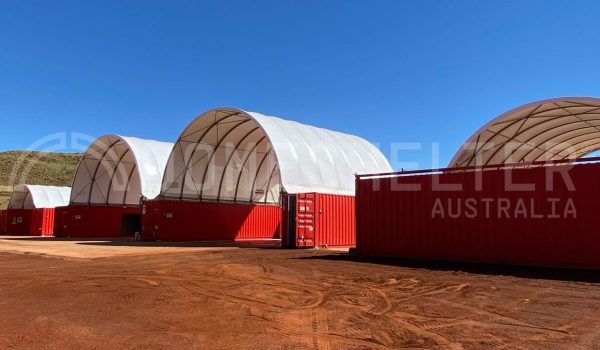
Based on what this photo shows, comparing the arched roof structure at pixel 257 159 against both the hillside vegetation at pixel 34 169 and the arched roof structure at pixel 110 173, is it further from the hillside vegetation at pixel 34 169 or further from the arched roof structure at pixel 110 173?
the hillside vegetation at pixel 34 169

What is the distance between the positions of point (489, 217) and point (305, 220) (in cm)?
1093

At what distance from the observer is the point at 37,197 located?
169 ft

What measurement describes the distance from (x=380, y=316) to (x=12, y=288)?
8218 mm

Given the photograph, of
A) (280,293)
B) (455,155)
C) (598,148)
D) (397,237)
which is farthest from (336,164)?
(280,293)

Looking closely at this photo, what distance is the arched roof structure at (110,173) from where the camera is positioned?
40031 mm

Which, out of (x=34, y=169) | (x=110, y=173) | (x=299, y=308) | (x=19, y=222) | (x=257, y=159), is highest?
(x=34, y=169)

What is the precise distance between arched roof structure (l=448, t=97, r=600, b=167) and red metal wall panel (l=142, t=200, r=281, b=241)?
1687cm

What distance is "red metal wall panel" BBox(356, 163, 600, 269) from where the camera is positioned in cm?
1307

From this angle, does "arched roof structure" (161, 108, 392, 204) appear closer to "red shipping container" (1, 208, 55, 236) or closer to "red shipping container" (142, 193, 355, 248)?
"red shipping container" (142, 193, 355, 248)

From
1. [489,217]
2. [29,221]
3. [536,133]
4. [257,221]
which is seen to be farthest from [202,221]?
[29,221]

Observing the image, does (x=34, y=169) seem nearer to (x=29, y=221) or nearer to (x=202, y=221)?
(x=29, y=221)

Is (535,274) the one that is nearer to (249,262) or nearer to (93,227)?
(249,262)

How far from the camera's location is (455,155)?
22125 millimetres

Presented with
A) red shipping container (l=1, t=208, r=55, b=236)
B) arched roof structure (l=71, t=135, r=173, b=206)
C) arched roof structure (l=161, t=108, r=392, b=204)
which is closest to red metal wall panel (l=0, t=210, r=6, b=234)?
red shipping container (l=1, t=208, r=55, b=236)
